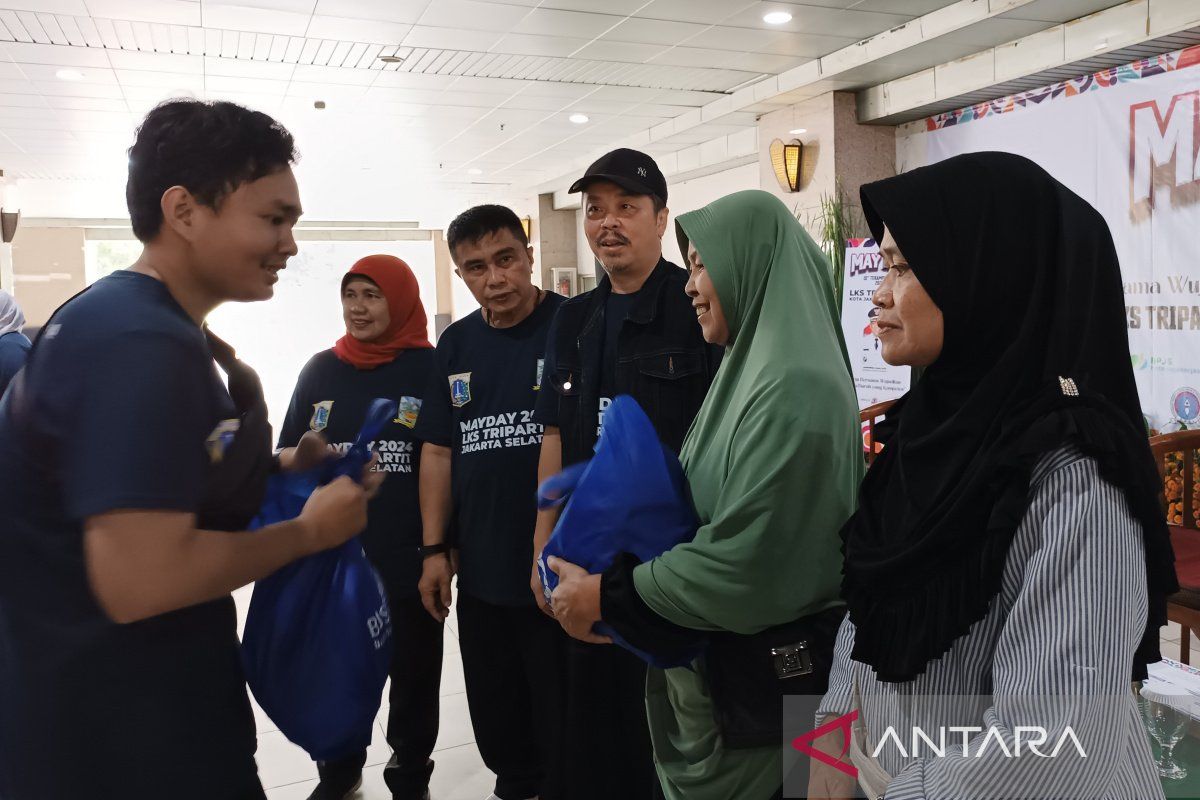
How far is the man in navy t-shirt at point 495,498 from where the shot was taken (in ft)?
7.21

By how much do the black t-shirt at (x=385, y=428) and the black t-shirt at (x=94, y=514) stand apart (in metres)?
1.47

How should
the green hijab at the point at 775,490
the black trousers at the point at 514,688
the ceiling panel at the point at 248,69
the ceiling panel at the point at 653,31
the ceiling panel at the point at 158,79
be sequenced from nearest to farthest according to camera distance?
the green hijab at the point at 775,490, the black trousers at the point at 514,688, the ceiling panel at the point at 653,31, the ceiling panel at the point at 248,69, the ceiling panel at the point at 158,79

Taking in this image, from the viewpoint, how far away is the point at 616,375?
1.90 m

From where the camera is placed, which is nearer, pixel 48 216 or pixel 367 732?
pixel 367 732

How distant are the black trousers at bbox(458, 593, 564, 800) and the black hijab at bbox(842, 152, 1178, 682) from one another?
4.29ft

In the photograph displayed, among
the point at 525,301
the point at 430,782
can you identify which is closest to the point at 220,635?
the point at 525,301

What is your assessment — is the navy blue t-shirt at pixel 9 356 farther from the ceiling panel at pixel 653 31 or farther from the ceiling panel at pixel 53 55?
the ceiling panel at pixel 653 31

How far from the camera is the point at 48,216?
13.1m

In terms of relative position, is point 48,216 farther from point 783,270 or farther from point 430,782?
point 783,270

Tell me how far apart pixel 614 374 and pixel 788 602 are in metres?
0.81

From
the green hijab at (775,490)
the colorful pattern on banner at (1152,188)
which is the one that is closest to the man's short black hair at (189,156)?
the green hijab at (775,490)

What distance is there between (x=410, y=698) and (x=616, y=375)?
1.20 metres

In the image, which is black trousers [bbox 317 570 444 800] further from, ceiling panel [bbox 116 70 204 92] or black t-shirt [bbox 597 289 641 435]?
ceiling panel [bbox 116 70 204 92]

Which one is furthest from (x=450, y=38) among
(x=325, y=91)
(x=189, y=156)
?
(x=189, y=156)
